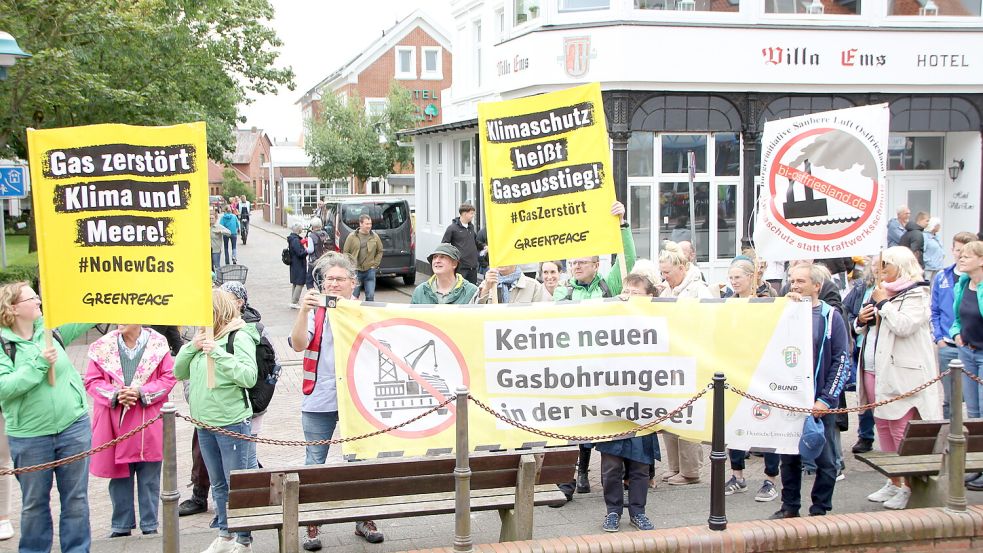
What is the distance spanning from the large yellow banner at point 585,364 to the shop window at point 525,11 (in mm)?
14000

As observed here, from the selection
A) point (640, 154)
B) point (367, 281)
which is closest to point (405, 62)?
point (640, 154)

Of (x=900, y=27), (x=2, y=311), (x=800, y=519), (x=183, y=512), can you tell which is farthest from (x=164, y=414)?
(x=900, y=27)

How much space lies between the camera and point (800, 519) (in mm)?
6449

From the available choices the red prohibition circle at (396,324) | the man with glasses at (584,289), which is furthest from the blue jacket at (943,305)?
the red prohibition circle at (396,324)

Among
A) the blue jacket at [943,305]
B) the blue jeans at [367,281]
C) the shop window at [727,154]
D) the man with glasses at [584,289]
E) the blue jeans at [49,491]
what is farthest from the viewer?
the shop window at [727,154]

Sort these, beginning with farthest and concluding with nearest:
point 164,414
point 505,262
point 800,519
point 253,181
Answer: point 253,181, point 505,262, point 800,519, point 164,414

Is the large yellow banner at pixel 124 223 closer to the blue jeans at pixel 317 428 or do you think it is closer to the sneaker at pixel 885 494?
the blue jeans at pixel 317 428

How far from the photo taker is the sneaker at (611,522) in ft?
21.5

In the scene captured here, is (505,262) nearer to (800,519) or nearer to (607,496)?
(607,496)

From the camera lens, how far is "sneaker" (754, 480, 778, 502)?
24.2 feet

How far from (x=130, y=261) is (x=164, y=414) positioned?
1.09 meters

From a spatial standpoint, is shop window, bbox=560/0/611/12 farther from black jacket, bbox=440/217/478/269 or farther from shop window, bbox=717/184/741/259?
black jacket, bbox=440/217/478/269

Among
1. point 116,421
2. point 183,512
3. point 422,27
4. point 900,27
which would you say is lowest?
point 183,512

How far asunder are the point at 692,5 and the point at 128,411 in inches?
592
